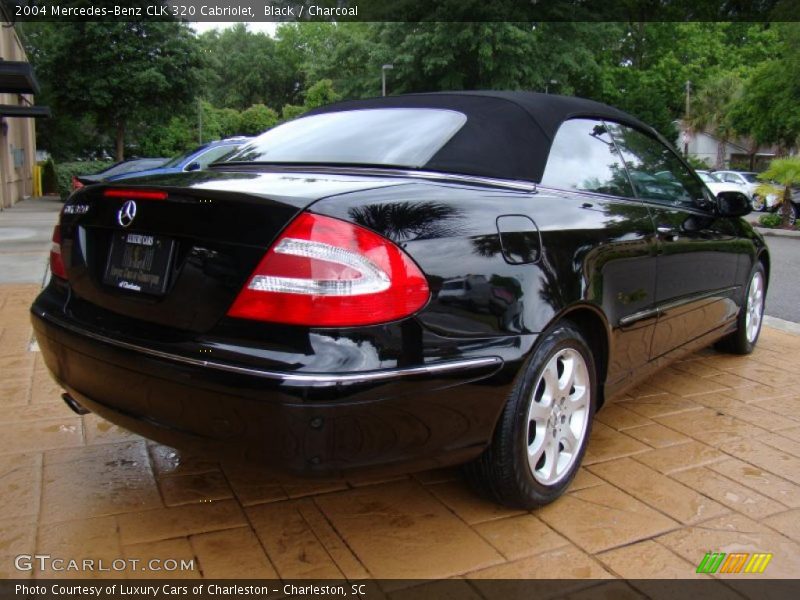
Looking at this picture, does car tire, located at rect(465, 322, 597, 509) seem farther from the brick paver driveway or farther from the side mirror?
the side mirror

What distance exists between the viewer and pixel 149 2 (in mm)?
22875

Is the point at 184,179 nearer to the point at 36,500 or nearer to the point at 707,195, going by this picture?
the point at 36,500

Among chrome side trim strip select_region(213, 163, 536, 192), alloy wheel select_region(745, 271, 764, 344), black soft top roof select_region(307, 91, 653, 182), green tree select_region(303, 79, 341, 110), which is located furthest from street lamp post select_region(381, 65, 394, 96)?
chrome side trim strip select_region(213, 163, 536, 192)

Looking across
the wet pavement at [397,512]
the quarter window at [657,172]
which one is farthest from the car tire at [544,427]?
the quarter window at [657,172]

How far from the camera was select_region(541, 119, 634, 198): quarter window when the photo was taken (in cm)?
291

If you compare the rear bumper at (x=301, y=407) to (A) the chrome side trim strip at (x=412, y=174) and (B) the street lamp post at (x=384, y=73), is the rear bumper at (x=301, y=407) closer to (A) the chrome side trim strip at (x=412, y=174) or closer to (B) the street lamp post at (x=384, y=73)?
(A) the chrome side trim strip at (x=412, y=174)

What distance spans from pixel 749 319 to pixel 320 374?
3.99 m

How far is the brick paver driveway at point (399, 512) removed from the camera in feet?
7.58

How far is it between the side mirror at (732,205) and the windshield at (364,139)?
1908 mm

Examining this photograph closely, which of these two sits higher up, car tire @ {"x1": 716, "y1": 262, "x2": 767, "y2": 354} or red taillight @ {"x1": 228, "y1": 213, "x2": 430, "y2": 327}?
red taillight @ {"x1": 228, "y1": 213, "x2": 430, "y2": 327}

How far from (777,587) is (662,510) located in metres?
0.51

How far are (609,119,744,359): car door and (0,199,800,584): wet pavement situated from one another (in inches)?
22.1

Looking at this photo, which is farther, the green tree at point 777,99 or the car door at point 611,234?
the green tree at point 777,99

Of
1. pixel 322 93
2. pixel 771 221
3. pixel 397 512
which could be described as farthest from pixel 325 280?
pixel 322 93
